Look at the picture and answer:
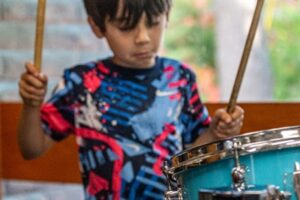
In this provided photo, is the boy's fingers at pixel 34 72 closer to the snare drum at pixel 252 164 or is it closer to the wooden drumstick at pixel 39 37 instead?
the wooden drumstick at pixel 39 37

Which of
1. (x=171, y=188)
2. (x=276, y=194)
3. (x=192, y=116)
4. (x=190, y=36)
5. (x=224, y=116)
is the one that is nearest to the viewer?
(x=276, y=194)

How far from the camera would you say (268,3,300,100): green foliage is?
2430 millimetres

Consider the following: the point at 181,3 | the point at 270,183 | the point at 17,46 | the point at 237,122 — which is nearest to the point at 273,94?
the point at 181,3

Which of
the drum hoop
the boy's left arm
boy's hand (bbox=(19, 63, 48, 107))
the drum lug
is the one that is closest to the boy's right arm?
boy's hand (bbox=(19, 63, 48, 107))

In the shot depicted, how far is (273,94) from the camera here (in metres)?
2.37

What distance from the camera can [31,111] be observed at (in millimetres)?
1590

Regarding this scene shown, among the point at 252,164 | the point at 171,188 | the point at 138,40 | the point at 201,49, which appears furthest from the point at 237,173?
the point at 201,49

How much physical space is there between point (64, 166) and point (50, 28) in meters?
0.40

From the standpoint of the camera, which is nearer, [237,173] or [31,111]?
[237,173]

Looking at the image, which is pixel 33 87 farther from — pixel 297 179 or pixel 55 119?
pixel 297 179

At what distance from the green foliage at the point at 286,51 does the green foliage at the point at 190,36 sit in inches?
8.8

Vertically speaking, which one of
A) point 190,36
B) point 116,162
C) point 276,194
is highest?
point 190,36

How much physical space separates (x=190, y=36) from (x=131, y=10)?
124 centimetres

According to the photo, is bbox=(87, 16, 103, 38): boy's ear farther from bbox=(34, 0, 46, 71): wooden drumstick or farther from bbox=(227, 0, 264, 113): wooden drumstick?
bbox=(227, 0, 264, 113): wooden drumstick
